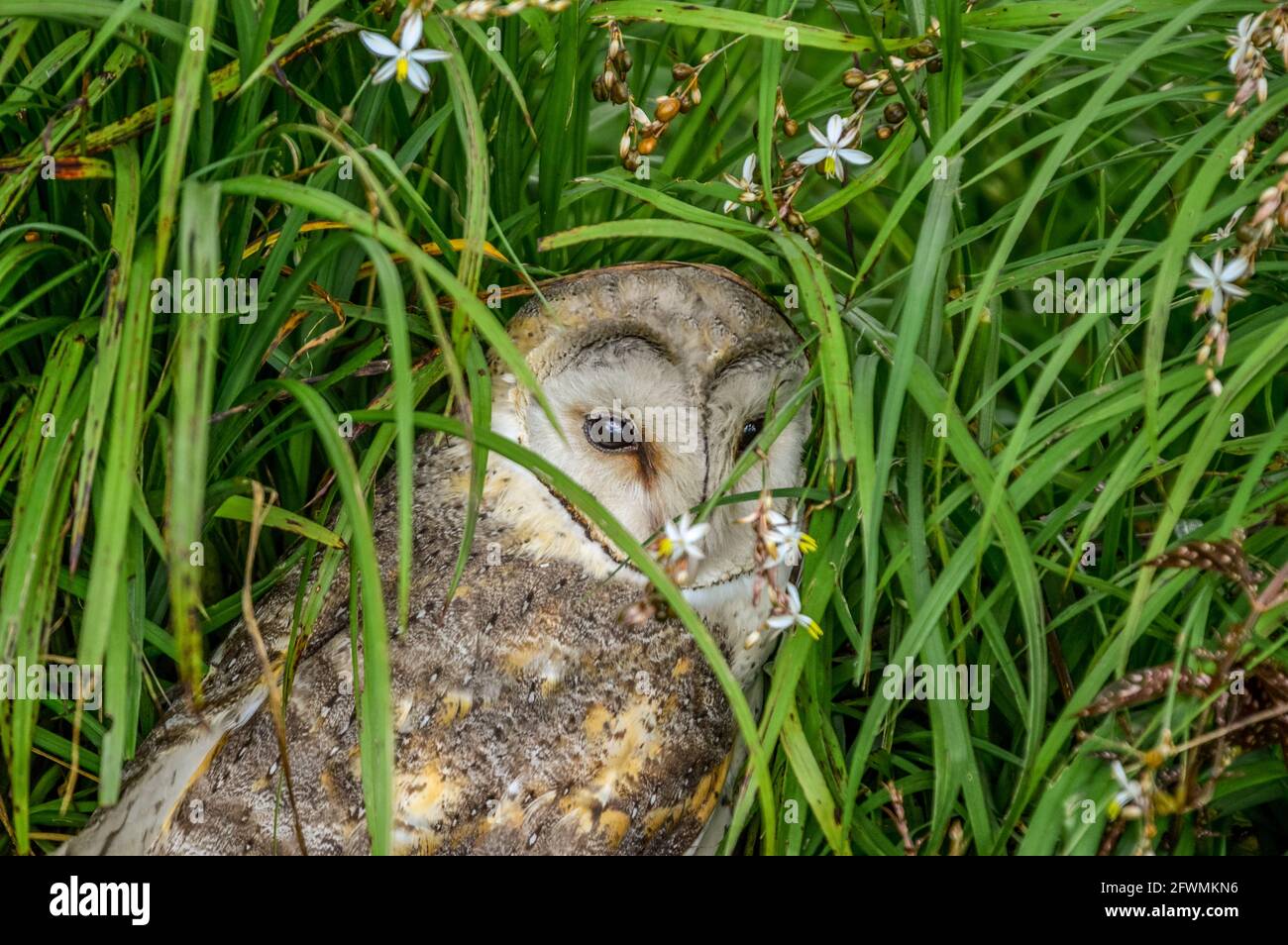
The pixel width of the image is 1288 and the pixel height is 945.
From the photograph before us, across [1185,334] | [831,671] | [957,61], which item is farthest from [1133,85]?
[831,671]

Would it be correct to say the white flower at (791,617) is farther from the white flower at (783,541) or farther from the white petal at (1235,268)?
the white petal at (1235,268)

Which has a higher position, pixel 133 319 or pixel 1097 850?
pixel 133 319

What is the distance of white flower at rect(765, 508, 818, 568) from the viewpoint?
1211mm

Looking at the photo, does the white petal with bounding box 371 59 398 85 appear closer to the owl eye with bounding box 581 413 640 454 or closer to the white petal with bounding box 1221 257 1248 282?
the owl eye with bounding box 581 413 640 454

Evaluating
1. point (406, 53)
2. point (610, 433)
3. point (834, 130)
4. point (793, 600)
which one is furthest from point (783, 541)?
point (406, 53)

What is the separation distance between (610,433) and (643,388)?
6 centimetres

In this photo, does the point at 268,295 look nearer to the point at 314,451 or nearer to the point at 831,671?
the point at 314,451

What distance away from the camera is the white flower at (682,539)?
126cm

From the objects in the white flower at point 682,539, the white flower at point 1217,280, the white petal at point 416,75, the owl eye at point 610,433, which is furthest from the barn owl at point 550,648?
the white flower at point 1217,280

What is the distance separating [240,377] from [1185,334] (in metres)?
1.41

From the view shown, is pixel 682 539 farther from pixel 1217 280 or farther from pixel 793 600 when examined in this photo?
pixel 1217 280

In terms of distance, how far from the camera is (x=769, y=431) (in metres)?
1.36
